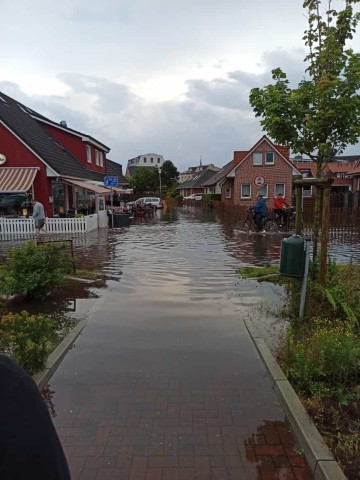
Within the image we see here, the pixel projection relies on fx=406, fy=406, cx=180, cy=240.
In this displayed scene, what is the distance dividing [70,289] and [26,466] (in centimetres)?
744

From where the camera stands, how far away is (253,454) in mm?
3119

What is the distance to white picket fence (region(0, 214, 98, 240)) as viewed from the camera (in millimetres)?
18594

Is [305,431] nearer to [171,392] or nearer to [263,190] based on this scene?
[171,392]

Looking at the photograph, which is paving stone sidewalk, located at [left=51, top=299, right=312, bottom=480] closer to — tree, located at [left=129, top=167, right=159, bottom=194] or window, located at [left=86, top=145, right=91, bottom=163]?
window, located at [left=86, top=145, right=91, bottom=163]

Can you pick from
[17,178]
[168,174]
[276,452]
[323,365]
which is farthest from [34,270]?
[168,174]

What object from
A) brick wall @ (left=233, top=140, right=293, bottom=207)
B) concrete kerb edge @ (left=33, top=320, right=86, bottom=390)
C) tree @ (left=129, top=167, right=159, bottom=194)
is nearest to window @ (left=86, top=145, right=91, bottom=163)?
brick wall @ (left=233, top=140, right=293, bottom=207)

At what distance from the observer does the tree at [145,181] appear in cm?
8225

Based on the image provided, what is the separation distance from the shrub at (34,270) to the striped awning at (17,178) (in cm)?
1181

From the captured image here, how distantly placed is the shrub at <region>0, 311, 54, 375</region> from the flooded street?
326 millimetres

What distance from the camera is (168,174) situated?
3499 inches

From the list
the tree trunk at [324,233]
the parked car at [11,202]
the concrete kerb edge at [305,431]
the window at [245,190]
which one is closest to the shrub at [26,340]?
the concrete kerb edge at [305,431]

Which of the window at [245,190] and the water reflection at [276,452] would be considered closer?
the water reflection at [276,452]

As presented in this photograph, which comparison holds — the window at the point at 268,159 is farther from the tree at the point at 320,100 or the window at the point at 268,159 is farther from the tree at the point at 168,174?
the tree at the point at 168,174

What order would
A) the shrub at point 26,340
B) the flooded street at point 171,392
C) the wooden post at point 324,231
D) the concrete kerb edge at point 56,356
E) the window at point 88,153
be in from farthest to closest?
the window at point 88,153 → the wooden post at point 324,231 → the shrub at point 26,340 → the concrete kerb edge at point 56,356 → the flooded street at point 171,392
